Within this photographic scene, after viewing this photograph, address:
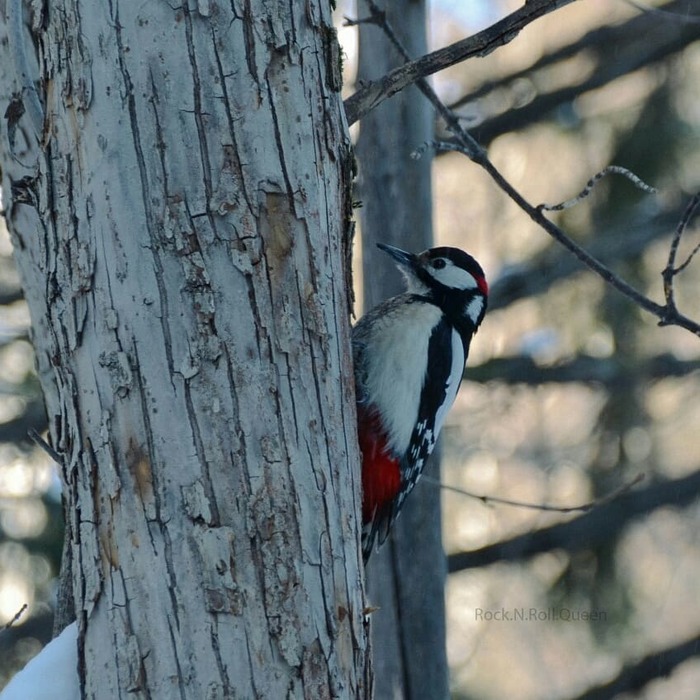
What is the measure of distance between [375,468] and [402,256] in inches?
27.5

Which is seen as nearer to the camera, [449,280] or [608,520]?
[449,280]

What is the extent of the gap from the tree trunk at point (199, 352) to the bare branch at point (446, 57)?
274 millimetres

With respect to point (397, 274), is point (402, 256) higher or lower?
lower

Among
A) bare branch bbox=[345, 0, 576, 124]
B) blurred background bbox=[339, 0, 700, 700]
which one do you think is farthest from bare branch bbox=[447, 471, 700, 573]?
bare branch bbox=[345, 0, 576, 124]

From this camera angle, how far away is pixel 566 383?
5.29 m

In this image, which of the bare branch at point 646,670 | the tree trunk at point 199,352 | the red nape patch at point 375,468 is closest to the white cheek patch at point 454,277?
the red nape patch at point 375,468

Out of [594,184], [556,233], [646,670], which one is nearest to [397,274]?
[556,233]

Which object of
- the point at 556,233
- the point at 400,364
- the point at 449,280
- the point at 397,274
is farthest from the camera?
the point at 397,274

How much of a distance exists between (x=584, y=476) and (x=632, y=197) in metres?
1.57

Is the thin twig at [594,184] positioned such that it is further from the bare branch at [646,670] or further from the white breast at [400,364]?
the bare branch at [646,670]

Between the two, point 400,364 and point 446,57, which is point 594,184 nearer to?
point 446,57

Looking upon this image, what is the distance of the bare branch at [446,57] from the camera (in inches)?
91.4

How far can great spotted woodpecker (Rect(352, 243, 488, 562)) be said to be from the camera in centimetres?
308

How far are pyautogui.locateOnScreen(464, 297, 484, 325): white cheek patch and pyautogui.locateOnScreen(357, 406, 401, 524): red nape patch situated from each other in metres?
0.63
